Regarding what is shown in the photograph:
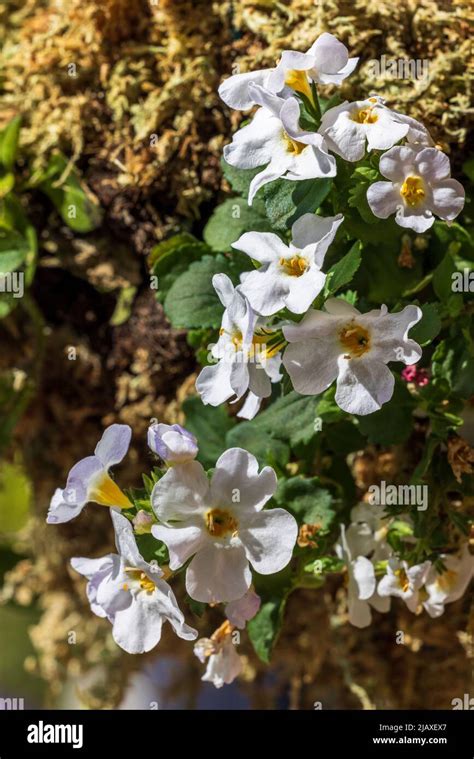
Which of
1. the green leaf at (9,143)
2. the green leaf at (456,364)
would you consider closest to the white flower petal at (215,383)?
the green leaf at (456,364)

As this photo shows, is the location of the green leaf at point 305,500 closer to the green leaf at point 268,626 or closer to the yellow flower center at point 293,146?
the green leaf at point 268,626

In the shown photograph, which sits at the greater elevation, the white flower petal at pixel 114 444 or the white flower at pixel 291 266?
the white flower at pixel 291 266

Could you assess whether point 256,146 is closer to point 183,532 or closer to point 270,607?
point 183,532

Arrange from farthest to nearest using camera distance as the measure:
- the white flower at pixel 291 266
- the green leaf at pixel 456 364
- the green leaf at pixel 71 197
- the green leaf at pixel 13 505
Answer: the green leaf at pixel 13 505 < the green leaf at pixel 71 197 < the green leaf at pixel 456 364 < the white flower at pixel 291 266

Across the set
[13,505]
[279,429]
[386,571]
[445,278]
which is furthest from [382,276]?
[13,505]

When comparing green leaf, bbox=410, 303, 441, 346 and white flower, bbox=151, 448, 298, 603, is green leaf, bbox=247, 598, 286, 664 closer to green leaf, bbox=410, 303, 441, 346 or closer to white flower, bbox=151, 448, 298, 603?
white flower, bbox=151, 448, 298, 603

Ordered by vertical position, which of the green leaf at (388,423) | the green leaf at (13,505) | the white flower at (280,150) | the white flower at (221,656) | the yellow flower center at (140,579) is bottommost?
the green leaf at (13,505)

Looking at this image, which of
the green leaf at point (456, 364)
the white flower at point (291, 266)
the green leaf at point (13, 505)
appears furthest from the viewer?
the green leaf at point (13, 505)
